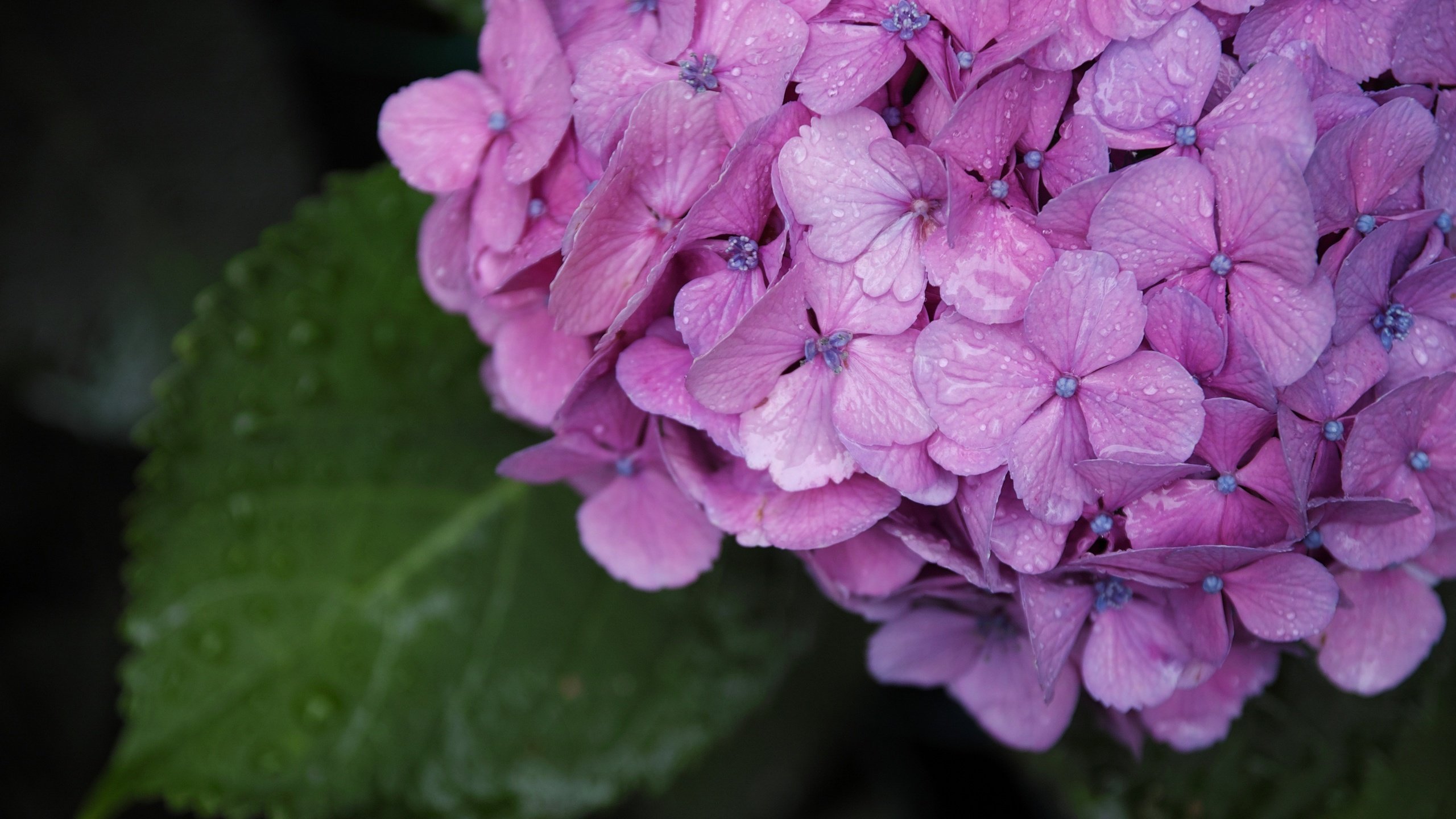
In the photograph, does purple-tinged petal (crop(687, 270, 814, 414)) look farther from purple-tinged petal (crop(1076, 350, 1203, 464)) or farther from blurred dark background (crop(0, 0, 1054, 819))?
blurred dark background (crop(0, 0, 1054, 819))

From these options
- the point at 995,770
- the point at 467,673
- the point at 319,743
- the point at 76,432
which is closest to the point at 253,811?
the point at 319,743

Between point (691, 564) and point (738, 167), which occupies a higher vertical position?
point (738, 167)

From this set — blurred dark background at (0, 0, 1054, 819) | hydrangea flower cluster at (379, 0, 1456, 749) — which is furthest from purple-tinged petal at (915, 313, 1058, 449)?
blurred dark background at (0, 0, 1054, 819)

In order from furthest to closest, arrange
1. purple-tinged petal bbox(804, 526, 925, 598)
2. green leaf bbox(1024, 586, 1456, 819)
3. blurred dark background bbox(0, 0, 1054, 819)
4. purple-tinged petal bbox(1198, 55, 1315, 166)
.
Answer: blurred dark background bbox(0, 0, 1054, 819) → green leaf bbox(1024, 586, 1456, 819) → purple-tinged petal bbox(804, 526, 925, 598) → purple-tinged petal bbox(1198, 55, 1315, 166)

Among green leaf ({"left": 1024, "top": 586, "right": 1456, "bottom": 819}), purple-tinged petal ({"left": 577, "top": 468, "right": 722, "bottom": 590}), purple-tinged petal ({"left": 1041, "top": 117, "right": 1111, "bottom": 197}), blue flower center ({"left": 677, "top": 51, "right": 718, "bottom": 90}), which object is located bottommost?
green leaf ({"left": 1024, "top": 586, "right": 1456, "bottom": 819})

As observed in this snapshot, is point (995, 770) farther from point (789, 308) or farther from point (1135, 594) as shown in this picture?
point (789, 308)

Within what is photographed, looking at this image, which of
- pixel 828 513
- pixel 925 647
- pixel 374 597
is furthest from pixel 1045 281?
pixel 374 597

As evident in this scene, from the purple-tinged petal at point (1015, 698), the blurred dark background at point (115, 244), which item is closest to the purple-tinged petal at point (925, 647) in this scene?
the purple-tinged petal at point (1015, 698)
